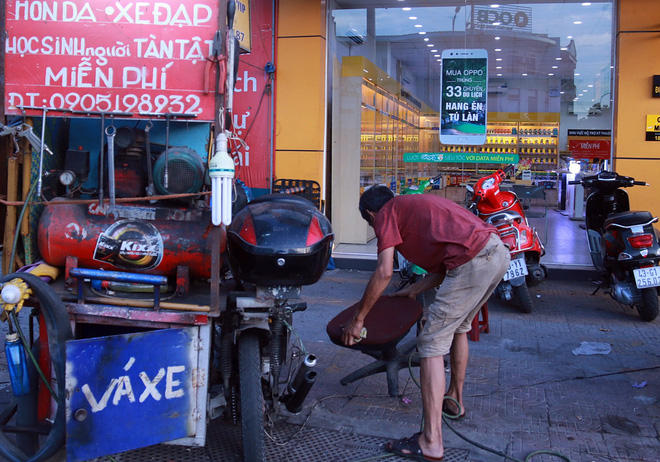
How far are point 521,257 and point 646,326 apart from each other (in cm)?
128

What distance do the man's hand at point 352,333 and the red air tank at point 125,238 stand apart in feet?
3.01

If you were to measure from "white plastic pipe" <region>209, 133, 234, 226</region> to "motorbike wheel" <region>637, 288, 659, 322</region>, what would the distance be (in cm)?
456

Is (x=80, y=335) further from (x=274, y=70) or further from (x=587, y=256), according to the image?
(x=587, y=256)

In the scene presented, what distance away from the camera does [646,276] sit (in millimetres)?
5859

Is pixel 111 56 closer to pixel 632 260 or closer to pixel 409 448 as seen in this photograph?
pixel 409 448

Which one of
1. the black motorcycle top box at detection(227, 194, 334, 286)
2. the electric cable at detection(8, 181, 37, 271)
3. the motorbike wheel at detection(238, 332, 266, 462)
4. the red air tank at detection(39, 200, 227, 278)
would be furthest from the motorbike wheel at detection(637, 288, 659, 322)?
the electric cable at detection(8, 181, 37, 271)

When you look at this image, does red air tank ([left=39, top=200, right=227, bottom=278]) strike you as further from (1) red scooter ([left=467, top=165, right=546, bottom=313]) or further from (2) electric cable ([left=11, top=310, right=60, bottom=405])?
(1) red scooter ([left=467, top=165, right=546, bottom=313])

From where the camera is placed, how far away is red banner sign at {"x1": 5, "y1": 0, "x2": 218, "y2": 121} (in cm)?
335

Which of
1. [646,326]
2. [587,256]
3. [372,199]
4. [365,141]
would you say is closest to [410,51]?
[365,141]

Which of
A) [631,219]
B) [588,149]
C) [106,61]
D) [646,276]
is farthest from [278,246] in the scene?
[588,149]

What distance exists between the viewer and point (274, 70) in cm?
829

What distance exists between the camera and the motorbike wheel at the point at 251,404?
3160 millimetres

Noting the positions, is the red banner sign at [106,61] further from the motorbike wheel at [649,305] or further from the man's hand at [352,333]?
the motorbike wheel at [649,305]

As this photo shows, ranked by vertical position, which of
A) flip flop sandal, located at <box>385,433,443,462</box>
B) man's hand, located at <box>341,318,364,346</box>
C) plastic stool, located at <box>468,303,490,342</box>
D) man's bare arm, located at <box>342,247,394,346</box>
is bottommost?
flip flop sandal, located at <box>385,433,443,462</box>
